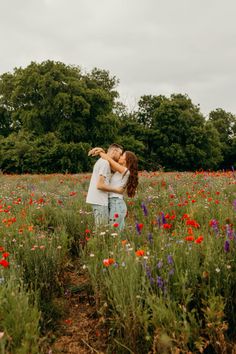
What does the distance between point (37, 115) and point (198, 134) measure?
703 inches

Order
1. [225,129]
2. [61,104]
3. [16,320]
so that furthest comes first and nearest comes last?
1. [225,129]
2. [61,104]
3. [16,320]

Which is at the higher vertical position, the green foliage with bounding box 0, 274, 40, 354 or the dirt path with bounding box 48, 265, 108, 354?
the green foliage with bounding box 0, 274, 40, 354

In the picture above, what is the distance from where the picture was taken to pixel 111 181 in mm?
5059

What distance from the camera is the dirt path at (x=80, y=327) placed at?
2.74m

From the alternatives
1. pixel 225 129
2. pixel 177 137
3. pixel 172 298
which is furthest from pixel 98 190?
pixel 225 129

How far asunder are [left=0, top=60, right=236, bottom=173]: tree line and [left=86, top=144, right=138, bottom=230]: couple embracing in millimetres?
19967

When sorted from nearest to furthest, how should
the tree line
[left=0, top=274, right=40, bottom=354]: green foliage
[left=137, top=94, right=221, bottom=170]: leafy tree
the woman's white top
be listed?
[left=0, top=274, right=40, bottom=354]: green foliage → the woman's white top → the tree line → [left=137, top=94, right=221, bottom=170]: leafy tree

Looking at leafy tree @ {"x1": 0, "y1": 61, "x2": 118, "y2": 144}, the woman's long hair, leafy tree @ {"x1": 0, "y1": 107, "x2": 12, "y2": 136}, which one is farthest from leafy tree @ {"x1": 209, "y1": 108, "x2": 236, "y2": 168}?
the woman's long hair

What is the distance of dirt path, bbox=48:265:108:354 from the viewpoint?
8.98ft

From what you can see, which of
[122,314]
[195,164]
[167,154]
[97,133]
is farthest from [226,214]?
[195,164]

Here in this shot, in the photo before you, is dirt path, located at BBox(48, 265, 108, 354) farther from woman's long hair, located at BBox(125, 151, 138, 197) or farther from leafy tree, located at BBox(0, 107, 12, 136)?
leafy tree, located at BBox(0, 107, 12, 136)

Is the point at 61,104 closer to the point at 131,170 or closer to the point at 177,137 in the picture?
the point at 177,137

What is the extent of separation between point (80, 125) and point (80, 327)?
30570mm

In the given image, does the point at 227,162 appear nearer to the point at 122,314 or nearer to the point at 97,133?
the point at 97,133
